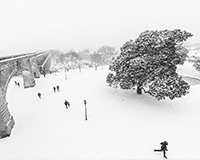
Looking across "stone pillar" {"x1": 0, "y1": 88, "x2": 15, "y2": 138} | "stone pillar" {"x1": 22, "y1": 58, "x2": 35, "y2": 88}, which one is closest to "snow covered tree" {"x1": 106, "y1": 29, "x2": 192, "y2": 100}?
"stone pillar" {"x1": 0, "y1": 88, "x2": 15, "y2": 138}

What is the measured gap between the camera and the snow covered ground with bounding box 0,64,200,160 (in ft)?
32.7

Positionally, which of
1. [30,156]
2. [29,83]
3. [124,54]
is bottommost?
[30,156]

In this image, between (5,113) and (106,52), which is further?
(106,52)

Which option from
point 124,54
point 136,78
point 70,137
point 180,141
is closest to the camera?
point 180,141

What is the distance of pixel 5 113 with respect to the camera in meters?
12.1

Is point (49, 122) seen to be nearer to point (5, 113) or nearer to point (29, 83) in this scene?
point (5, 113)

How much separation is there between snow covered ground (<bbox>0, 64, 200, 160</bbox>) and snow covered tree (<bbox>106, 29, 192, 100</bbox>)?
241cm

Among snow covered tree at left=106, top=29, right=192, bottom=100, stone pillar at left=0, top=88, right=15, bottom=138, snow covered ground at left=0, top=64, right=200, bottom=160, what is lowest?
snow covered ground at left=0, top=64, right=200, bottom=160

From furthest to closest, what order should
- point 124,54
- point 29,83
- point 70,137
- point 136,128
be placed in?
1. point 29,83
2. point 124,54
3. point 136,128
4. point 70,137

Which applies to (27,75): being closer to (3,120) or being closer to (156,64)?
(3,120)

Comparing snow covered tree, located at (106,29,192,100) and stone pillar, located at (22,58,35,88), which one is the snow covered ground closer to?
snow covered tree, located at (106,29,192,100)

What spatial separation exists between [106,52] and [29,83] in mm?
65714

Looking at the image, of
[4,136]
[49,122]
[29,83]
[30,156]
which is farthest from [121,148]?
[29,83]

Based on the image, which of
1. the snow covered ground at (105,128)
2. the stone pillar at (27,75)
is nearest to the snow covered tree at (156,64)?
the snow covered ground at (105,128)
